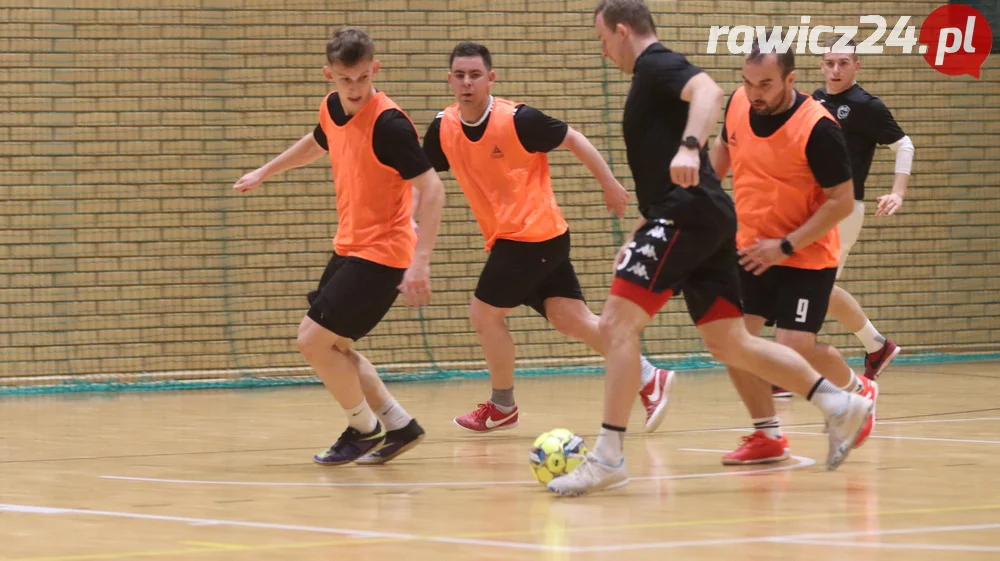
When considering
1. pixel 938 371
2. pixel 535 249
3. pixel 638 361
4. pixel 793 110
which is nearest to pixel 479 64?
pixel 535 249

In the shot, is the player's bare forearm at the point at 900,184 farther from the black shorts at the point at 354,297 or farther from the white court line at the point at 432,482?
the black shorts at the point at 354,297

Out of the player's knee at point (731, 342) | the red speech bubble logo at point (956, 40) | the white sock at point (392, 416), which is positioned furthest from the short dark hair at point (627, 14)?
the red speech bubble logo at point (956, 40)

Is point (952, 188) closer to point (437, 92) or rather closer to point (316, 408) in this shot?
point (437, 92)

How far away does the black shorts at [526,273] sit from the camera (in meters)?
7.05

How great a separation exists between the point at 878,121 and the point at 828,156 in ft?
8.47

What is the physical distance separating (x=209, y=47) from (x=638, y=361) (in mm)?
6569

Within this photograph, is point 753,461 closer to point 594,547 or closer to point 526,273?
point 526,273

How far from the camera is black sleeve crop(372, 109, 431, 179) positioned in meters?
5.86

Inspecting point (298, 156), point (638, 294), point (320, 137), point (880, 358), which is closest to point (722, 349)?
point (638, 294)

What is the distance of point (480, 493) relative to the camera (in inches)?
202

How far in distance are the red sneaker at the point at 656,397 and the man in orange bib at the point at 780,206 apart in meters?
0.79

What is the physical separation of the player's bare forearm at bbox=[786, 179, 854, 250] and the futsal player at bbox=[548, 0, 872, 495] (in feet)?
1.72

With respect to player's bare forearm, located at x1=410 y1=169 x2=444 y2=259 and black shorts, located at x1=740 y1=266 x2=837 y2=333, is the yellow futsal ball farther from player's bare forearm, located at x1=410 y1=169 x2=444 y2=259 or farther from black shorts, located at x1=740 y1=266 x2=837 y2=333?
black shorts, located at x1=740 y1=266 x2=837 y2=333

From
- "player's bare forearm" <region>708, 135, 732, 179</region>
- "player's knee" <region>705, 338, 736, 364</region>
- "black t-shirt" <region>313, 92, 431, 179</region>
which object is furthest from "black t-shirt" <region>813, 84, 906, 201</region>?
"black t-shirt" <region>313, 92, 431, 179</region>
